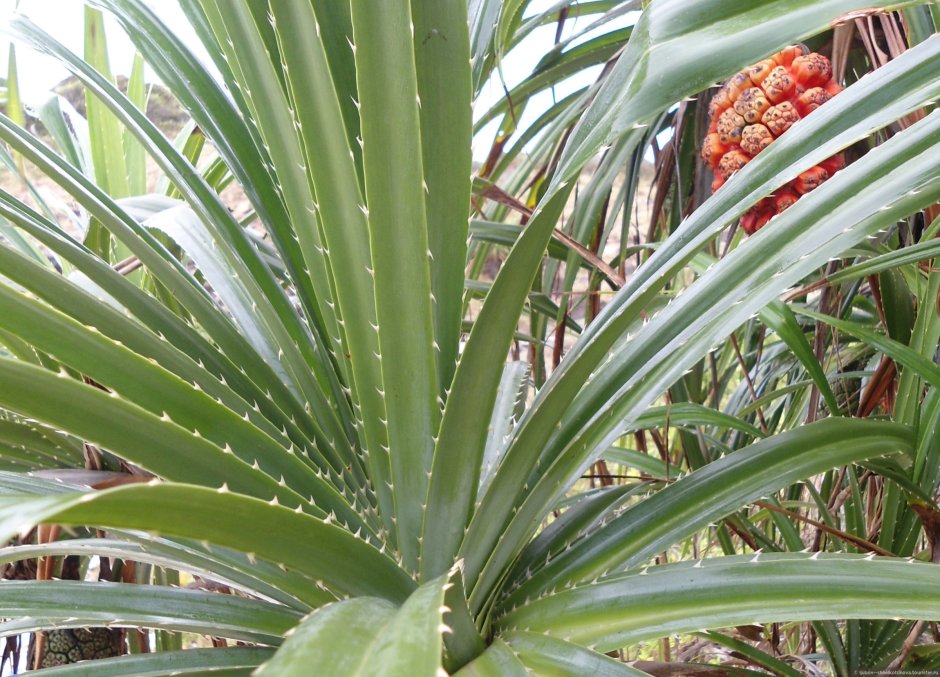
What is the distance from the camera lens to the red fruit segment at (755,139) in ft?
2.41

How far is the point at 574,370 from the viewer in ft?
1.47

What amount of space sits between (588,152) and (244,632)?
1.39 feet

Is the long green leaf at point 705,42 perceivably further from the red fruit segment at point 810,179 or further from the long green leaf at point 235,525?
the red fruit segment at point 810,179

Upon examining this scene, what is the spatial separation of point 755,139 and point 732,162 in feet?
0.10

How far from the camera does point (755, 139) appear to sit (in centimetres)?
74

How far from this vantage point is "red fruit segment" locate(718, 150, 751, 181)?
0.74 meters

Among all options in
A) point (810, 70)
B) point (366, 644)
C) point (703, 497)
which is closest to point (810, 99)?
point (810, 70)

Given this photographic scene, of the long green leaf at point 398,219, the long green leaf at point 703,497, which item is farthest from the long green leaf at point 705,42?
the long green leaf at point 703,497

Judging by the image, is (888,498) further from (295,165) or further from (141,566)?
(141,566)

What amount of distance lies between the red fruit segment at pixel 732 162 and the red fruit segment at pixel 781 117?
0.03 metres

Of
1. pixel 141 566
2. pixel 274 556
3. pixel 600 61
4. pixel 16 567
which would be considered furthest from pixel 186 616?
pixel 600 61

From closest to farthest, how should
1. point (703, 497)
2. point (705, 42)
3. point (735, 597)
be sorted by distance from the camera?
point (705, 42) < point (735, 597) < point (703, 497)

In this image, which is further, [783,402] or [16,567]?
[783,402]

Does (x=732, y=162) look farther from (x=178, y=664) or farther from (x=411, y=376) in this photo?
(x=178, y=664)
